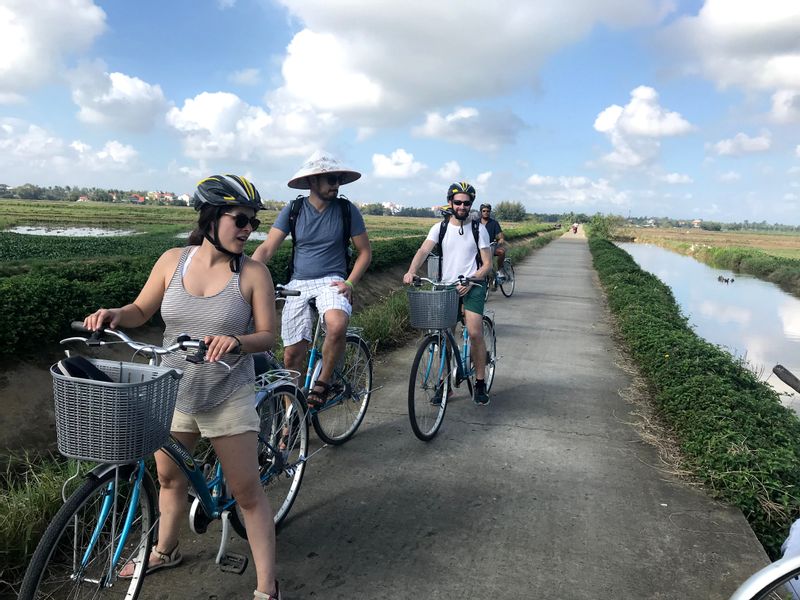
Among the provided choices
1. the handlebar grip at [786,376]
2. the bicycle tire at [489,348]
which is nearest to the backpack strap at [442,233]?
the bicycle tire at [489,348]

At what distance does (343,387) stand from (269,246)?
1167 mm

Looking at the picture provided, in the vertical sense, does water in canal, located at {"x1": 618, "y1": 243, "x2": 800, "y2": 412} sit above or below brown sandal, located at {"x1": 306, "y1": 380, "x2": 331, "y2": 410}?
below

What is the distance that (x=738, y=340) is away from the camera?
45.1 feet

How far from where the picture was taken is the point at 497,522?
3080mm

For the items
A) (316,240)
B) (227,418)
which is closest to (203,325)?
(227,418)

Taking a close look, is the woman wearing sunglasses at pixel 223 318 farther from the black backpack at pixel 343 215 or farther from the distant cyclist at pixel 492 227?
the distant cyclist at pixel 492 227

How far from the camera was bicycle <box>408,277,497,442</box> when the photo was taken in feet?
12.9

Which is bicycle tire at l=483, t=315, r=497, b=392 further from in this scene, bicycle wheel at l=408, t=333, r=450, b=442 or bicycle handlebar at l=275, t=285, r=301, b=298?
bicycle handlebar at l=275, t=285, r=301, b=298

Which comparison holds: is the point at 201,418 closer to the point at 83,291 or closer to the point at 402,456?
the point at 402,456

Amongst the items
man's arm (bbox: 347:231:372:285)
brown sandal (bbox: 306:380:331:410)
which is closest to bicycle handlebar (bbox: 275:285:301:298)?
man's arm (bbox: 347:231:372:285)

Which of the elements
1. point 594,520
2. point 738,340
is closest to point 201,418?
point 594,520

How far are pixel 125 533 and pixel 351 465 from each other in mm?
1924

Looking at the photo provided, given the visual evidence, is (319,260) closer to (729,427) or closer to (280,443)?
(280,443)

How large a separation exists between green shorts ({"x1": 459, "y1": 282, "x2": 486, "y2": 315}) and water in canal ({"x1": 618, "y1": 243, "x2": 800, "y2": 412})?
4520 millimetres
